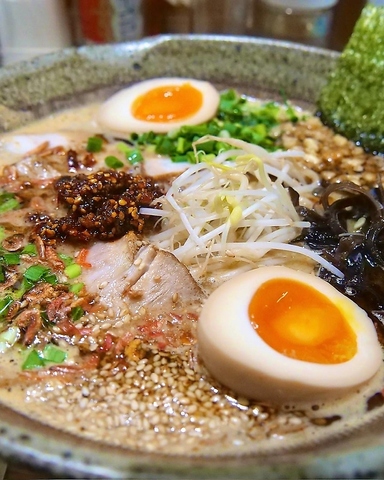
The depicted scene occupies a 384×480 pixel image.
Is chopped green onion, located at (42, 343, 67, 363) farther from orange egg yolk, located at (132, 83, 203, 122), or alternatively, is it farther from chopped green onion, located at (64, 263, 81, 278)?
orange egg yolk, located at (132, 83, 203, 122)

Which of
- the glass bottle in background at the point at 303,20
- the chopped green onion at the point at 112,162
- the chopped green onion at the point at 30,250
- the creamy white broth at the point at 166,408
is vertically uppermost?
the glass bottle in background at the point at 303,20

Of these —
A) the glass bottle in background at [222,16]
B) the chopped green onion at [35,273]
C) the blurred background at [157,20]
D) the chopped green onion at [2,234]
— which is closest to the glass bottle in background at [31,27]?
the blurred background at [157,20]

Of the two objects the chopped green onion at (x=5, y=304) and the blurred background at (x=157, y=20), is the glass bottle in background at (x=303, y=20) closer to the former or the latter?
the blurred background at (x=157, y=20)

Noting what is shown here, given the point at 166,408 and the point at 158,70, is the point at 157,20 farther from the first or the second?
the point at 166,408

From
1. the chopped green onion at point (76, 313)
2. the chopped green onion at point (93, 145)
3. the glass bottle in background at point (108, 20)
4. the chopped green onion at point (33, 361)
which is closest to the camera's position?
the chopped green onion at point (33, 361)

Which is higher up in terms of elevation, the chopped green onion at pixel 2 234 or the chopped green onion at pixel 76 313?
the chopped green onion at pixel 2 234

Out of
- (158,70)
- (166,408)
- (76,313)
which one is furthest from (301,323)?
(158,70)

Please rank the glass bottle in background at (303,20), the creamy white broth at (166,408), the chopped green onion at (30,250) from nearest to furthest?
the creamy white broth at (166,408) < the chopped green onion at (30,250) < the glass bottle in background at (303,20)
